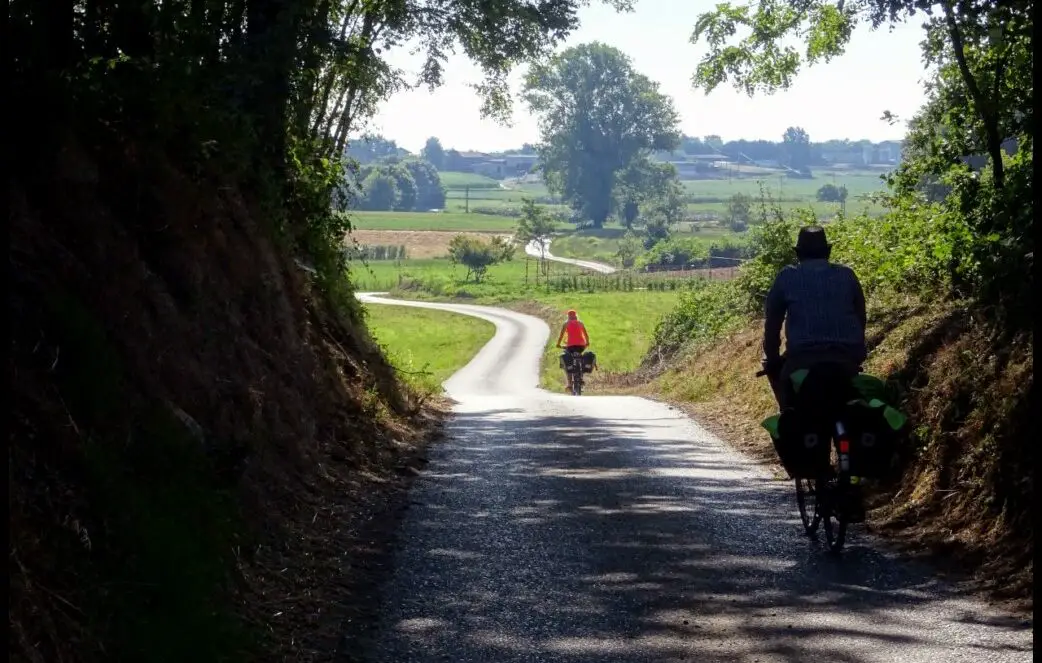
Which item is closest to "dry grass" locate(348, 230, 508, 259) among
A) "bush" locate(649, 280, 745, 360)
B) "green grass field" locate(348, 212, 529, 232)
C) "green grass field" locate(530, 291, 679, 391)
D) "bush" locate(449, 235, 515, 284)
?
"green grass field" locate(348, 212, 529, 232)

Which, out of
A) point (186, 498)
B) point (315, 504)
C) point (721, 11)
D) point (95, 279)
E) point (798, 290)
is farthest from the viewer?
point (721, 11)

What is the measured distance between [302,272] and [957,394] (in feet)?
25.3

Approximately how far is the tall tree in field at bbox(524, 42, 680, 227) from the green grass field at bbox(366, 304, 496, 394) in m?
89.4

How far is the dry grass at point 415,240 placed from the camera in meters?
126

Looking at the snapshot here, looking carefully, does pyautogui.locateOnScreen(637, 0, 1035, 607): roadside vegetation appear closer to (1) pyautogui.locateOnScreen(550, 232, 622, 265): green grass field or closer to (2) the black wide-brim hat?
(2) the black wide-brim hat

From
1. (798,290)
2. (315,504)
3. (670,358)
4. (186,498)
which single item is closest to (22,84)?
(186,498)

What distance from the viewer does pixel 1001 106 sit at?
475 inches

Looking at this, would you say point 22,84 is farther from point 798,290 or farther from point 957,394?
point 957,394

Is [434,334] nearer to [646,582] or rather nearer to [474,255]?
[474,255]

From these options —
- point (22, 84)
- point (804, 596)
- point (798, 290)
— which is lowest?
point (804, 596)

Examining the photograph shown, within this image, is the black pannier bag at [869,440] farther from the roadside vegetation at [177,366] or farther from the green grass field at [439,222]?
the green grass field at [439,222]

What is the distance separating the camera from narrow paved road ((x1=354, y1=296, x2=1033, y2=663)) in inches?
239

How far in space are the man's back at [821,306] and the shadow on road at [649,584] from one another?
1.37 metres

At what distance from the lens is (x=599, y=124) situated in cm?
16588
